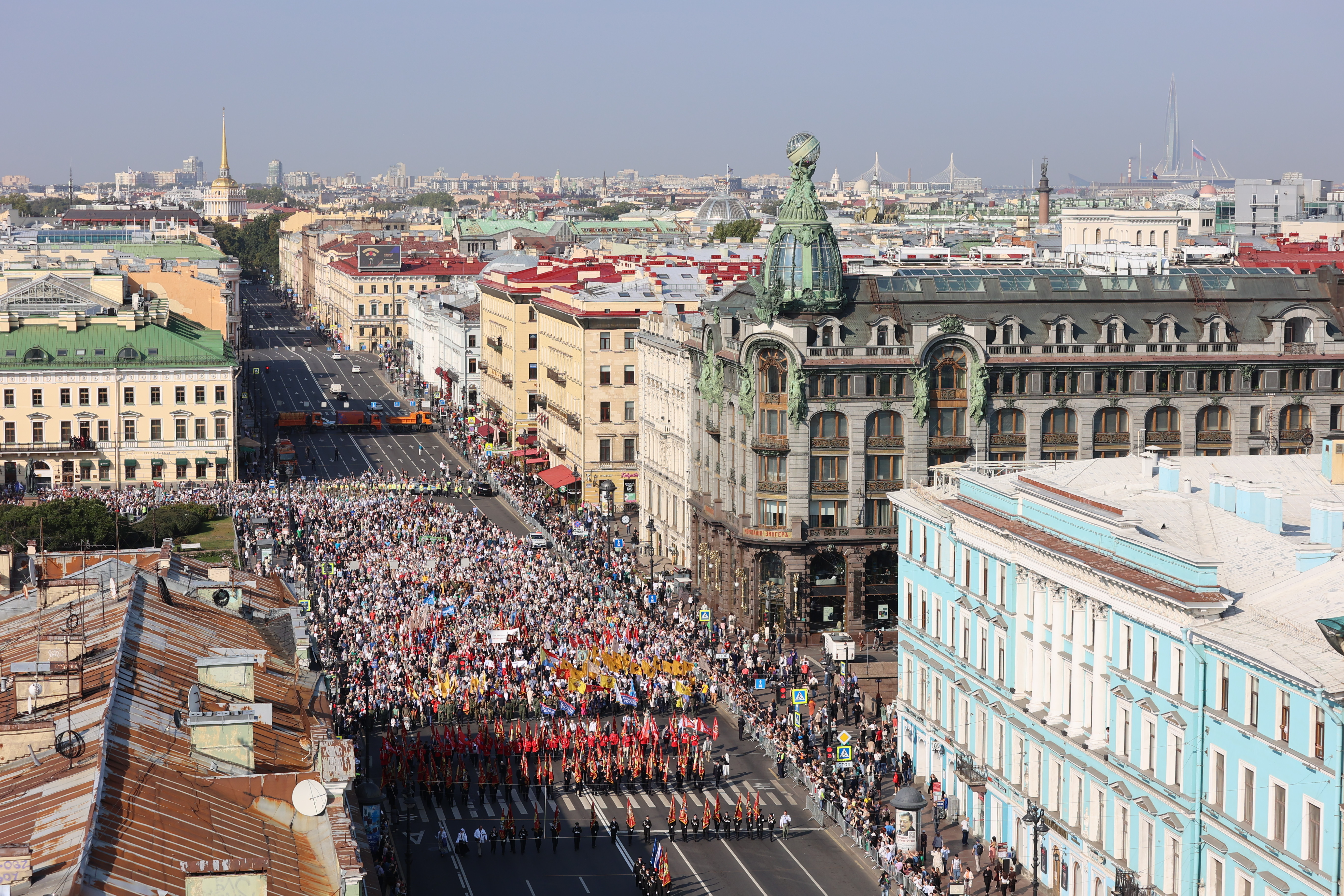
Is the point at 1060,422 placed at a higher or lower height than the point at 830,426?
higher

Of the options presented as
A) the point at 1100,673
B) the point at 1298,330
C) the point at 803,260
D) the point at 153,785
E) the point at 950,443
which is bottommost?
the point at 1100,673

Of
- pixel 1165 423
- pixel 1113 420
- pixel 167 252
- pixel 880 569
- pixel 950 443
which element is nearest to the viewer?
pixel 950 443

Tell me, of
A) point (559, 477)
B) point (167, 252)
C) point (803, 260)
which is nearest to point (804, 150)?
point (803, 260)

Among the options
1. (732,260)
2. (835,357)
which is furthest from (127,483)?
(835,357)

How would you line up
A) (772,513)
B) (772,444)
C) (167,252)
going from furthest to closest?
1. (167,252)
2. (772,513)
3. (772,444)

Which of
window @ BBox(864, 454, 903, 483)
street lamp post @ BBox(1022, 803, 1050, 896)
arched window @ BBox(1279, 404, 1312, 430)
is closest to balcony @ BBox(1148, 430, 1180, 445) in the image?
arched window @ BBox(1279, 404, 1312, 430)

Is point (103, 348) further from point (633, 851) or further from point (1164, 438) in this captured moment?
point (633, 851)
